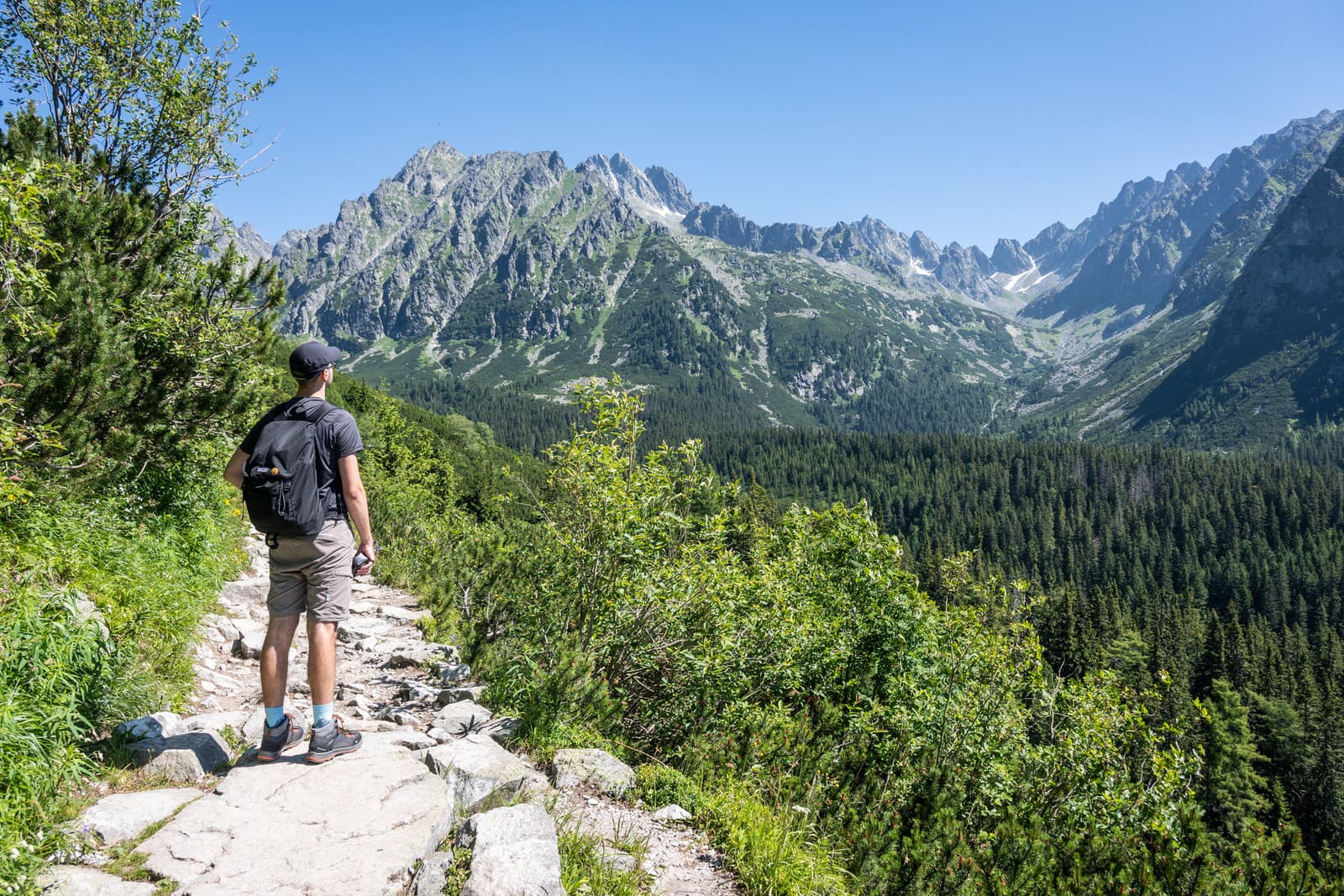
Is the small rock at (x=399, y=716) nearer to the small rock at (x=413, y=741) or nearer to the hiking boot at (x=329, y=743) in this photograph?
the small rock at (x=413, y=741)

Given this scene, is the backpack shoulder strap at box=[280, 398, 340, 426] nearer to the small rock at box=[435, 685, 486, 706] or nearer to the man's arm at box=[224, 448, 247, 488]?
the man's arm at box=[224, 448, 247, 488]

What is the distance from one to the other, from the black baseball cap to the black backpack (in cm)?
43

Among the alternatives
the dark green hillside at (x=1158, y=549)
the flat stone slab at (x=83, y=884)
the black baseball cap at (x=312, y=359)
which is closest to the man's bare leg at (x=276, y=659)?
the flat stone slab at (x=83, y=884)

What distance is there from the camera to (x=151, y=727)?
504 cm

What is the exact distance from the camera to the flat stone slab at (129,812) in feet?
12.9

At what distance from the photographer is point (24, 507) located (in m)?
6.95

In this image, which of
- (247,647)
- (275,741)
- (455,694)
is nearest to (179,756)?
(275,741)

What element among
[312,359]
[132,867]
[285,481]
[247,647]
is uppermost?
[312,359]

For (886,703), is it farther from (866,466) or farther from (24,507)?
(866,466)

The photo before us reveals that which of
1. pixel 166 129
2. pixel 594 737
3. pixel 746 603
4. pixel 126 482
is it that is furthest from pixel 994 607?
pixel 166 129

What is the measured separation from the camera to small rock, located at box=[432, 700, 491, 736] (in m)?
6.42

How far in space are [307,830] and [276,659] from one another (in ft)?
4.74

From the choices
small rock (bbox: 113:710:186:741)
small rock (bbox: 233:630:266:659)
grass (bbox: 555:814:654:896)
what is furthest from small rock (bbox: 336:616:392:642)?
grass (bbox: 555:814:654:896)

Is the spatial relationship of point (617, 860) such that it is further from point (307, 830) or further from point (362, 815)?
point (307, 830)
